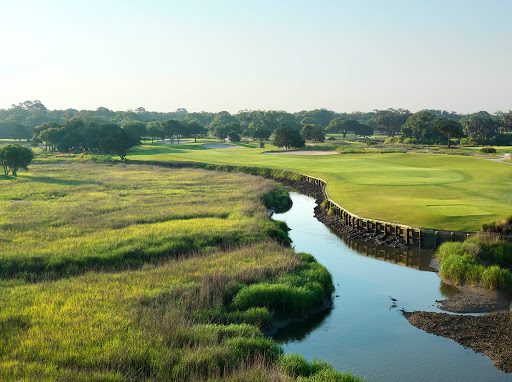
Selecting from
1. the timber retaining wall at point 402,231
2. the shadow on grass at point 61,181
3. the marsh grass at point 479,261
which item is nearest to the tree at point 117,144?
the shadow on grass at point 61,181

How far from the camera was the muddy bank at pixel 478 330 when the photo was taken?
63.7 ft

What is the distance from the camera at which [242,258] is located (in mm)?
27328

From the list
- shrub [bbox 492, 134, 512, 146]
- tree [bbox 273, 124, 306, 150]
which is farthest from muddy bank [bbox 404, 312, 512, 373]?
shrub [bbox 492, 134, 512, 146]

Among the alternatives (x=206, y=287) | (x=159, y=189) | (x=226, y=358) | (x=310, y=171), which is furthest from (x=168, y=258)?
(x=310, y=171)

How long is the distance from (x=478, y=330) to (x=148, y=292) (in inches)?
595

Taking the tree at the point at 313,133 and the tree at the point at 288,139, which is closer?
the tree at the point at 288,139

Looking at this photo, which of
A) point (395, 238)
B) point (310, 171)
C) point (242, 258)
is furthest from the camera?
point (310, 171)

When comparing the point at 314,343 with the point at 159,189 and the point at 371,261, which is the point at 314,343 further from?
the point at 159,189

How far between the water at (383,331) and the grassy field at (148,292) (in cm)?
169

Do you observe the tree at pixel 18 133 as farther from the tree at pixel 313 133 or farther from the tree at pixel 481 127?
the tree at pixel 481 127

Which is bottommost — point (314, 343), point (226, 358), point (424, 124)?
point (314, 343)

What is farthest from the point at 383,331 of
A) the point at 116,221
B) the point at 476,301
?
the point at 116,221

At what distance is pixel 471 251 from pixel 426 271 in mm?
3114

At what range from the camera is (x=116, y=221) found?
36.4 meters
